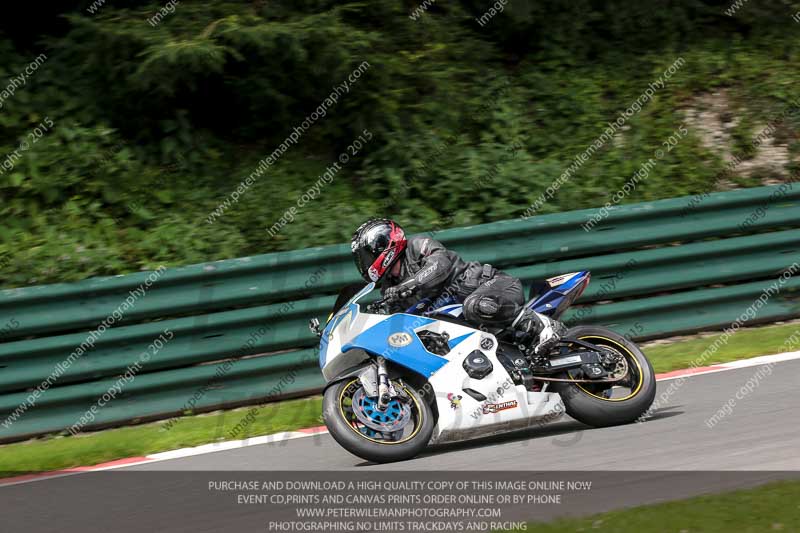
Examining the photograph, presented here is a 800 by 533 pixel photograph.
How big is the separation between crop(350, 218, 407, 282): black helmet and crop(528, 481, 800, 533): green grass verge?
93.6 inches

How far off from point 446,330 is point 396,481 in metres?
1.21

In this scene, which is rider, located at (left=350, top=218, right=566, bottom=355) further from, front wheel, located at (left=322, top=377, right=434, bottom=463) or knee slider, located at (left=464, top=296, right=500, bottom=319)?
front wheel, located at (left=322, top=377, right=434, bottom=463)

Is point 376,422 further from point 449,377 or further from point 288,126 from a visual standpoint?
point 288,126

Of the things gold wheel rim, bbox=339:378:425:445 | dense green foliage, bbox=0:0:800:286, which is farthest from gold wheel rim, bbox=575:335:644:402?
dense green foliage, bbox=0:0:800:286

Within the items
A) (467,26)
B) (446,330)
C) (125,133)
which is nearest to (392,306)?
(446,330)

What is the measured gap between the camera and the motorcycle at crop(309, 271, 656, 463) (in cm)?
668

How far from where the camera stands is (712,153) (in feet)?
40.4

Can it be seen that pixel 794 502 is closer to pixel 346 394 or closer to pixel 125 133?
pixel 346 394

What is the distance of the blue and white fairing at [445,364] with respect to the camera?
6.79 meters

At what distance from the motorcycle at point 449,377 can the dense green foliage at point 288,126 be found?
11.9 feet

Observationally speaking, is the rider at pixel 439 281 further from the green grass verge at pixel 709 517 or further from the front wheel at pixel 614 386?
the green grass verge at pixel 709 517

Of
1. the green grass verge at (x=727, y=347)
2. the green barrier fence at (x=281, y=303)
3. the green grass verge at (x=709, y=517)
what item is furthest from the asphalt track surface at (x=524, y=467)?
the green barrier fence at (x=281, y=303)

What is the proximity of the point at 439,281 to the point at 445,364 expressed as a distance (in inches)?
21.7

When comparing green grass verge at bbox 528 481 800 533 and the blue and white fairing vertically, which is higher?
green grass verge at bbox 528 481 800 533
